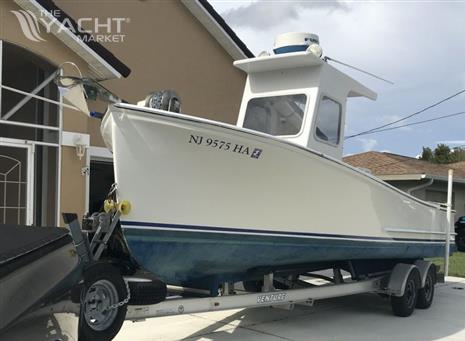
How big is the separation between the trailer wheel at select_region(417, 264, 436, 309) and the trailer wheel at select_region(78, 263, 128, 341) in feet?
16.8

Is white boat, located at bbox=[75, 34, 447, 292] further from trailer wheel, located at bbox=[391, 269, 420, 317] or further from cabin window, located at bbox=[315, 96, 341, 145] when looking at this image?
trailer wheel, located at bbox=[391, 269, 420, 317]

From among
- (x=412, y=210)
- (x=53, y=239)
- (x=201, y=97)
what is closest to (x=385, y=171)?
(x=201, y=97)

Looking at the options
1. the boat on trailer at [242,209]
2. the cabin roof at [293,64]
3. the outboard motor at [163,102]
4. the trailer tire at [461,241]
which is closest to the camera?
the boat on trailer at [242,209]

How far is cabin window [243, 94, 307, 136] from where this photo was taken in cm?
673

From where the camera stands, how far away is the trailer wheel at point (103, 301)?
391 centimetres

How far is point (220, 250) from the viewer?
17.0 feet

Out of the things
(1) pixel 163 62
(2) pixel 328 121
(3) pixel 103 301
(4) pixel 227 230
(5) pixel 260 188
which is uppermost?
(1) pixel 163 62

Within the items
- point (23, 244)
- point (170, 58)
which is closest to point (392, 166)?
point (170, 58)

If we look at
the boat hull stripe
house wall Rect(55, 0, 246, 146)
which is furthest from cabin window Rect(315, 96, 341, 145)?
house wall Rect(55, 0, 246, 146)

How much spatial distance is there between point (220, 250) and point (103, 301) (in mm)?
1364

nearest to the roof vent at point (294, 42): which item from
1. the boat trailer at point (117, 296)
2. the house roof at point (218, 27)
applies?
the boat trailer at point (117, 296)

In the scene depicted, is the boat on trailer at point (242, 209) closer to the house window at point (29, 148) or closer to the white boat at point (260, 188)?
the white boat at point (260, 188)

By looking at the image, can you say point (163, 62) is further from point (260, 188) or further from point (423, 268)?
point (260, 188)

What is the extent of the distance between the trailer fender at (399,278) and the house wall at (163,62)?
194 inches
